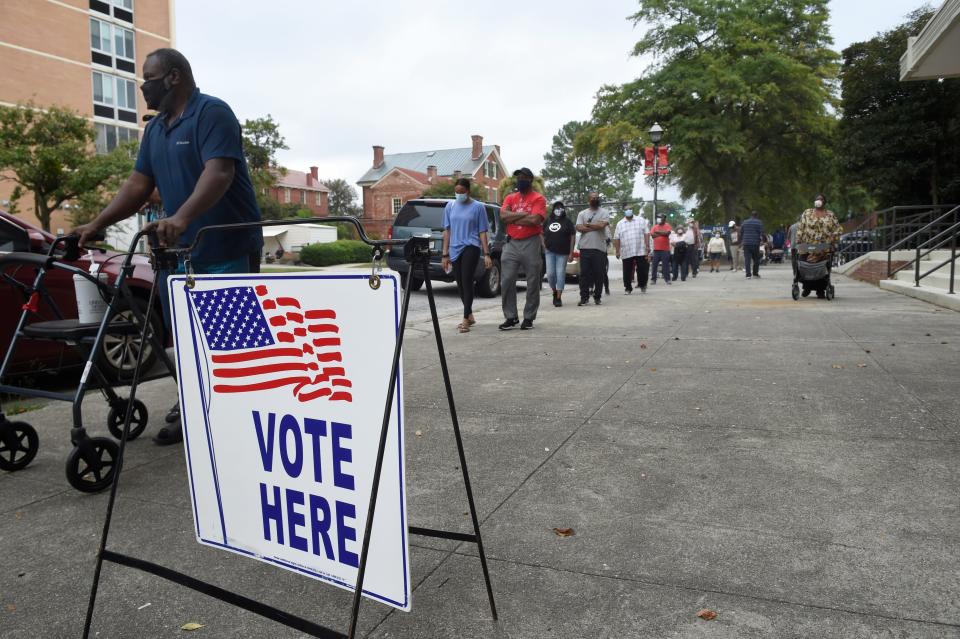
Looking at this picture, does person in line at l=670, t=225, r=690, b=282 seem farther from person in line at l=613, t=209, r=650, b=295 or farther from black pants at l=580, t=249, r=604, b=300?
black pants at l=580, t=249, r=604, b=300

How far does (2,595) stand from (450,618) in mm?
1525

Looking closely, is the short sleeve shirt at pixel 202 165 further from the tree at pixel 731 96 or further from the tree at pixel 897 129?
the tree at pixel 731 96

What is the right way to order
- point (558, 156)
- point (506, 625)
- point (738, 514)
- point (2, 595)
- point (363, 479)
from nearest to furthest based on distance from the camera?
point (363, 479)
point (506, 625)
point (2, 595)
point (738, 514)
point (558, 156)

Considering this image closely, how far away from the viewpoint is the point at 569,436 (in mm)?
4027

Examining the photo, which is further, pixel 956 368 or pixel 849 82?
pixel 849 82

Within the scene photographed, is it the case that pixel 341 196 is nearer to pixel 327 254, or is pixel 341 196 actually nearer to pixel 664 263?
pixel 327 254

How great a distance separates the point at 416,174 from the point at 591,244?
3108 inches

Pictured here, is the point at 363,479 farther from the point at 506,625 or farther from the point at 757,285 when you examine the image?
the point at 757,285

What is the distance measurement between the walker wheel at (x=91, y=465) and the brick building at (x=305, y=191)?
82.2 meters

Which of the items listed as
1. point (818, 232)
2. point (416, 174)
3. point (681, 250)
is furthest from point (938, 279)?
point (416, 174)

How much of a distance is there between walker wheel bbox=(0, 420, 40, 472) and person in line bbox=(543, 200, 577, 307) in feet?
28.6

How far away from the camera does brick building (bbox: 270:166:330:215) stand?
8494 centimetres

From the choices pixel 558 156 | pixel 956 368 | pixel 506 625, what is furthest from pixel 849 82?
pixel 558 156

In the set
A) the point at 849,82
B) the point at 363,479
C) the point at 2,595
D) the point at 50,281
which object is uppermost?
the point at 849,82
